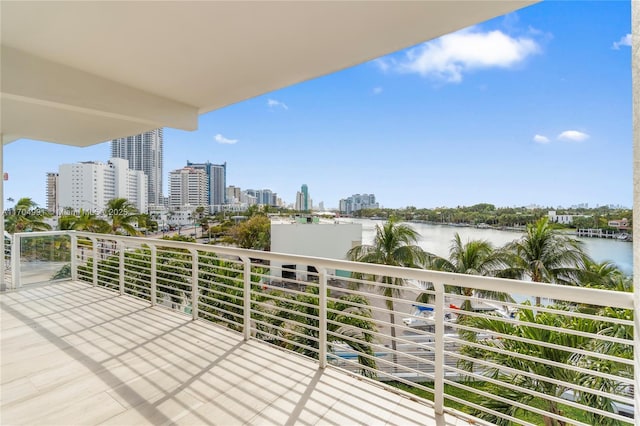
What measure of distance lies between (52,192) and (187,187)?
43.2 ft

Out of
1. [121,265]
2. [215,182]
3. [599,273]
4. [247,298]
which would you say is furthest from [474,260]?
[215,182]

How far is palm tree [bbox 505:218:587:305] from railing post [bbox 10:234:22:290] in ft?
53.0

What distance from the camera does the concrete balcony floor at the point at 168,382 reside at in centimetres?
194

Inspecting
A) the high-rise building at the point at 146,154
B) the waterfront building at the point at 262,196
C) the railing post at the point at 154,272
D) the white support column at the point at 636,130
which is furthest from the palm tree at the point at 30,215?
the waterfront building at the point at 262,196

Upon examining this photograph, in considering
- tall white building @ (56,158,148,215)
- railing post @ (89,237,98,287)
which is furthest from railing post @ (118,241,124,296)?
tall white building @ (56,158,148,215)

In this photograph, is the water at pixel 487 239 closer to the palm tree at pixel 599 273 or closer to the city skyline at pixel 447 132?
the palm tree at pixel 599 273

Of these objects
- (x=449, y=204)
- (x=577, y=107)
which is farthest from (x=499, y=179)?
(x=449, y=204)

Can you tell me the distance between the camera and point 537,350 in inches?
164

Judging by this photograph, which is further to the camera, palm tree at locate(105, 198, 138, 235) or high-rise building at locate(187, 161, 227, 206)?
high-rise building at locate(187, 161, 227, 206)

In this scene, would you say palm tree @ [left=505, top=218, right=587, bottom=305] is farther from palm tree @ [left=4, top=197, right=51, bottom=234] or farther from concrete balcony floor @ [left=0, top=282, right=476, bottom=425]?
palm tree @ [left=4, top=197, right=51, bottom=234]

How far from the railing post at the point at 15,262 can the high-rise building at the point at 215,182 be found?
1115 inches

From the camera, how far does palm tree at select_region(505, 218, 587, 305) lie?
13.6m

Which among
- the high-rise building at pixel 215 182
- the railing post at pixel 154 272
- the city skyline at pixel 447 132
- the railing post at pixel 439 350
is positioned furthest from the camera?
the high-rise building at pixel 215 182

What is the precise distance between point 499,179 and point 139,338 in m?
35.9
